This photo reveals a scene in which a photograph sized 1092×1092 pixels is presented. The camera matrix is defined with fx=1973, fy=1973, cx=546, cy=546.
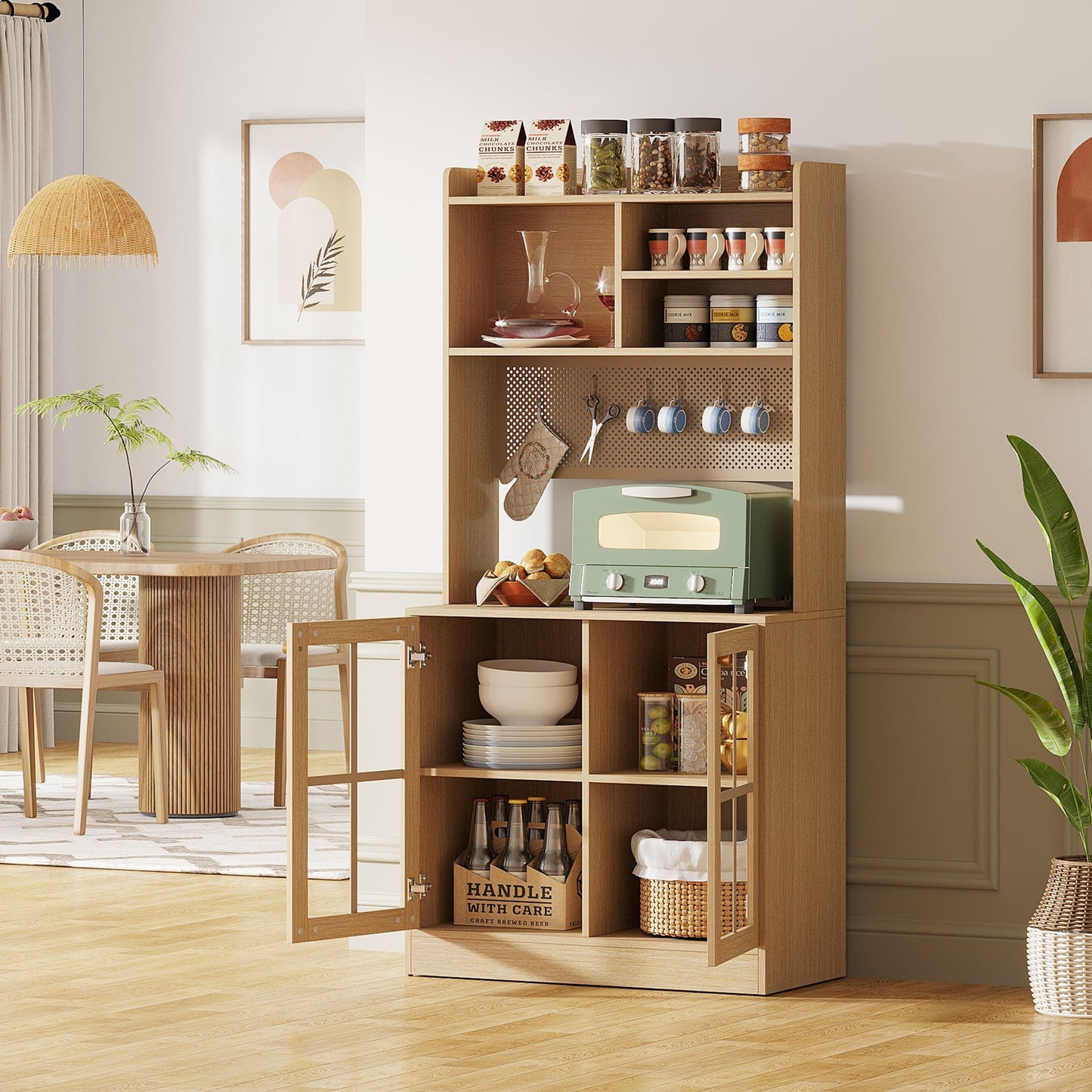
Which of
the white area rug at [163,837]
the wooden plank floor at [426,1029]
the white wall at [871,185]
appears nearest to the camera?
the wooden plank floor at [426,1029]

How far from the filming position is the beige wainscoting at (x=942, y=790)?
4.05 m

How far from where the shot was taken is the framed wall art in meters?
3.98

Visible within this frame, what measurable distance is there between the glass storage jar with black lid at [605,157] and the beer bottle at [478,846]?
1.30 m

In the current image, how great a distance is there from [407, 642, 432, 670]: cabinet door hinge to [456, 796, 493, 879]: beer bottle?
332 mm

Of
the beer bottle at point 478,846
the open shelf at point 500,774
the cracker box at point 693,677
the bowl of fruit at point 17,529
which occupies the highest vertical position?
the bowl of fruit at point 17,529

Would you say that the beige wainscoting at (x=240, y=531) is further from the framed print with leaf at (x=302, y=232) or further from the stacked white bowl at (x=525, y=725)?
the stacked white bowl at (x=525, y=725)

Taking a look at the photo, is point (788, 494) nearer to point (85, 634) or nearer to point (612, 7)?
point (612, 7)

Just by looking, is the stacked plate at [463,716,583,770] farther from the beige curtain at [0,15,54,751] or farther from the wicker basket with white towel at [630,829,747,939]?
the beige curtain at [0,15,54,751]

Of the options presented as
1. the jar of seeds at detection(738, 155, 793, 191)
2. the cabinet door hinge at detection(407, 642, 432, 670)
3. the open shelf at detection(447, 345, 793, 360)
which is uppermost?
the jar of seeds at detection(738, 155, 793, 191)

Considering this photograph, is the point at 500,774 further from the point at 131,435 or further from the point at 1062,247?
the point at 131,435

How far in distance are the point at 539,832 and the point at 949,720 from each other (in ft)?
2.90

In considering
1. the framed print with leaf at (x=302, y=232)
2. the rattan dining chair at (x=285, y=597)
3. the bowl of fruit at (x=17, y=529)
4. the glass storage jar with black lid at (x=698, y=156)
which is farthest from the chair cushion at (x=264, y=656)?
the glass storage jar with black lid at (x=698, y=156)

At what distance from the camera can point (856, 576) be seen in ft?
13.6

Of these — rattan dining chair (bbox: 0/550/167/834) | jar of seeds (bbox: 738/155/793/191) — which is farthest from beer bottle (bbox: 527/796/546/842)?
rattan dining chair (bbox: 0/550/167/834)
